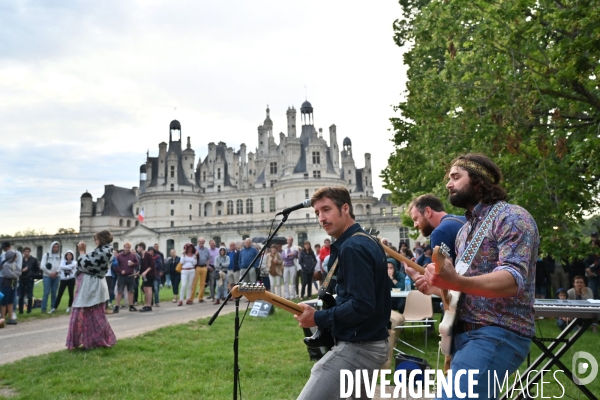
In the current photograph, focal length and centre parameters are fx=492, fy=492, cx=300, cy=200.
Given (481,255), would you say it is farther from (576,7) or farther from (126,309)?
(126,309)

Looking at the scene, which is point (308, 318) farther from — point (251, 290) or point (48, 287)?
point (48, 287)

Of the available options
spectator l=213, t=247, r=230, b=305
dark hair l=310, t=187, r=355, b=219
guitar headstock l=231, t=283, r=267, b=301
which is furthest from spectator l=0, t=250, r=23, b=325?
dark hair l=310, t=187, r=355, b=219

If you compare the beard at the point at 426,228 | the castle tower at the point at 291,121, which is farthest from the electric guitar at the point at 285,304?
the castle tower at the point at 291,121

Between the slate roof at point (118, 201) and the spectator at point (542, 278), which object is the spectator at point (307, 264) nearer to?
the spectator at point (542, 278)

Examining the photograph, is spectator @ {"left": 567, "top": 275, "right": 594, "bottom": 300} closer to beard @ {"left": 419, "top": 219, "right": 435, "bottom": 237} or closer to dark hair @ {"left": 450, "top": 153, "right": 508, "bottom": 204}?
beard @ {"left": 419, "top": 219, "right": 435, "bottom": 237}

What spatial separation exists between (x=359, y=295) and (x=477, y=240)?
0.77 m

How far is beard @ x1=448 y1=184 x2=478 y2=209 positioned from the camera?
9.66 feet

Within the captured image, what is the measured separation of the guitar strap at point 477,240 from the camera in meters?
2.75

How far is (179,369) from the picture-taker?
23.6ft

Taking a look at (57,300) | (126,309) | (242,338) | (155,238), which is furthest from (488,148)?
(155,238)

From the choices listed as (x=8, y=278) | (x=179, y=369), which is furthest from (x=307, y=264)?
(x=179, y=369)

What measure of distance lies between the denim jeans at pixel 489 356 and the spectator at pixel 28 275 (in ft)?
49.9

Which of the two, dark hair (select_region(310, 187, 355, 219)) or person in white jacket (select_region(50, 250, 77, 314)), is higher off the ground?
dark hair (select_region(310, 187, 355, 219))

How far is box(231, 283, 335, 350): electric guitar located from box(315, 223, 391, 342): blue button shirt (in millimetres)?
210
